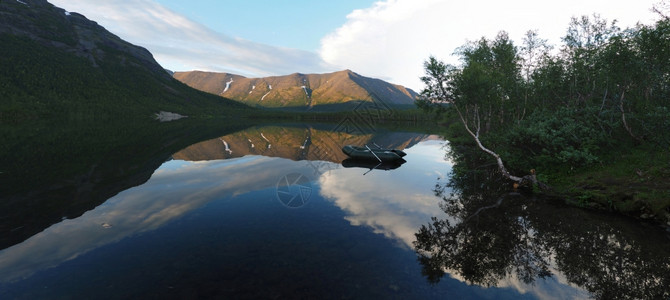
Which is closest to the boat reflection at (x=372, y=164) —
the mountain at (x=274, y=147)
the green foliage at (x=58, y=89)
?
the mountain at (x=274, y=147)

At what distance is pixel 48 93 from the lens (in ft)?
461

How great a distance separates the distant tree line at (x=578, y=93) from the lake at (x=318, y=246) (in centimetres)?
834

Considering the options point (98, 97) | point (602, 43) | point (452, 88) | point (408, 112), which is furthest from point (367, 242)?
point (98, 97)

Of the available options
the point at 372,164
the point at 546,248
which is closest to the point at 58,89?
the point at 372,164

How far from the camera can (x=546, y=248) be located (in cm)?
1135

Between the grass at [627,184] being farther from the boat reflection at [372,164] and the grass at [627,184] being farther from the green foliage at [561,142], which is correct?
the boat reflection at [372,164]

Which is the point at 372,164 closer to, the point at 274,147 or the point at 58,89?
the point at 274,147

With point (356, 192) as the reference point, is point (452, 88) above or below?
above

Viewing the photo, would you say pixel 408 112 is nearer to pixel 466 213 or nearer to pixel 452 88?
pixel 452 88

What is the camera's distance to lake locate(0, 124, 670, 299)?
26.9ft

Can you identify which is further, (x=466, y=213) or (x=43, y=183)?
(x=43, y=183)

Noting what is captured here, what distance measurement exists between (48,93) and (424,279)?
21040 centimetres

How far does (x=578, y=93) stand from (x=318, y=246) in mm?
36512

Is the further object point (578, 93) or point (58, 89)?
point (58, 89)
